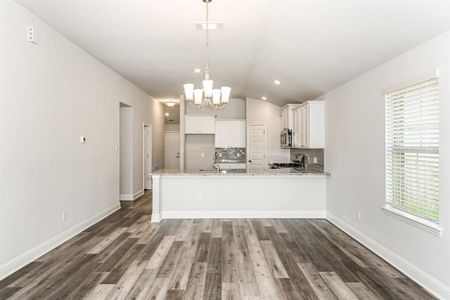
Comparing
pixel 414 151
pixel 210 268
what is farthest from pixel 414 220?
pixel 210 268

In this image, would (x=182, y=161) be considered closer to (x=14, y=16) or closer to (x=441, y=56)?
(x=14, y=16)

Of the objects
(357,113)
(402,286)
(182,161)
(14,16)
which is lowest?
(402,286)

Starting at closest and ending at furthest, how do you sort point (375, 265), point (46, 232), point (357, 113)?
point (375, 265) < point (46, 232) < point (357, 113)

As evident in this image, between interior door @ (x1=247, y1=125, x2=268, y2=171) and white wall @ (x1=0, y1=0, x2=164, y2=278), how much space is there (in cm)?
418

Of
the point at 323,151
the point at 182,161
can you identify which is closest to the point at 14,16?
the point at 323,151

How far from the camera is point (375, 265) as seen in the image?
3.38 meters

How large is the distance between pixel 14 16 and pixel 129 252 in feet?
9.47

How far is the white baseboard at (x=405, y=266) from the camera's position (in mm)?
2673

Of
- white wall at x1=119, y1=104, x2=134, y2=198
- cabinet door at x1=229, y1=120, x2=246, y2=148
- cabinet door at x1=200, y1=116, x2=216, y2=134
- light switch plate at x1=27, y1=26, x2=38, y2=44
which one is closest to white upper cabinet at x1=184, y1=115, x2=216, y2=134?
cabinet door at x1=200, y1=116, x2=216, y2=134

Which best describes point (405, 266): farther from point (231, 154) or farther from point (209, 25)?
point (231, 154)

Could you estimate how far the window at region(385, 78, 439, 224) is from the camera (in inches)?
112

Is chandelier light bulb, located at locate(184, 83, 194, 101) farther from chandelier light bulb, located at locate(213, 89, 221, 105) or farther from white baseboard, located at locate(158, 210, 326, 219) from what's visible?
white baseboard, located at locate(158, 210, 326, 219)

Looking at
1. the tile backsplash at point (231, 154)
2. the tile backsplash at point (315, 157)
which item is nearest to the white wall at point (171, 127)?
the tile backsplash at point (231, 154)

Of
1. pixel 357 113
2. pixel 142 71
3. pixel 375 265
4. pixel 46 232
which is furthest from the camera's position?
pixel 142 71
